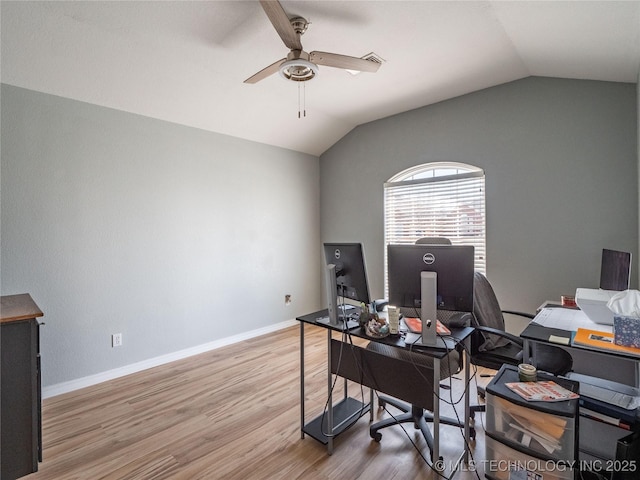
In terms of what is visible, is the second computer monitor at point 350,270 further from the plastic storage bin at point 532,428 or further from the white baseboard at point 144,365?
the white baseboard at point 144,365

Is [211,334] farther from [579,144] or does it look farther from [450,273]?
[579,144]

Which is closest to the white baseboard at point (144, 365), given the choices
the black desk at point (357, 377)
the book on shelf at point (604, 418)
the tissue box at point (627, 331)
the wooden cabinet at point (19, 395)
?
the wooden cabinet at point (19, 395)

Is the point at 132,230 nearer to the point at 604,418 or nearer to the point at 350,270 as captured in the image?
the point at 350,270

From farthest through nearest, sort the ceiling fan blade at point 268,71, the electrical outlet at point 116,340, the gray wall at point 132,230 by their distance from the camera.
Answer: the electrical outlet at point 116,340, the gray wall at point 132,230, the ceiling fan blade at point 268,71

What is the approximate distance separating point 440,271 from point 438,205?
2362 mm

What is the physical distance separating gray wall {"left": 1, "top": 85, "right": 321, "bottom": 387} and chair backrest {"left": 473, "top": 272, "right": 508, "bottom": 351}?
2.82 meters

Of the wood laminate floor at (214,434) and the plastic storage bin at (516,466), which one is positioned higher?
the plastic storage bin at (516,466)

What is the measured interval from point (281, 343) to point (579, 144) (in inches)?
151

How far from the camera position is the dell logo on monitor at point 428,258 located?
5.72 feet

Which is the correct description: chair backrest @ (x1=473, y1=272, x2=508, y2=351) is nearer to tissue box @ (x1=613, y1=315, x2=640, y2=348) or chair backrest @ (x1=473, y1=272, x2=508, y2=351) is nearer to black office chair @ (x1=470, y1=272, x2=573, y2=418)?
black office chair @ (x1=470, y1=272, x2=573, y2=418)

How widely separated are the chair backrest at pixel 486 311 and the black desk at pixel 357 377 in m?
0.39

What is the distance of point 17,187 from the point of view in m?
2.55

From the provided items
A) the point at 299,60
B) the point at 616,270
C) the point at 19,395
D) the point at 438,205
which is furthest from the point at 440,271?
the point at 19,395

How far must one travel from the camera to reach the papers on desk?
6.43 ft
